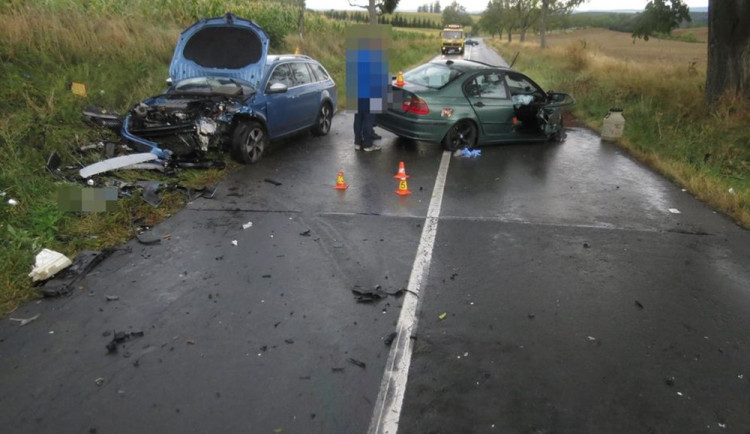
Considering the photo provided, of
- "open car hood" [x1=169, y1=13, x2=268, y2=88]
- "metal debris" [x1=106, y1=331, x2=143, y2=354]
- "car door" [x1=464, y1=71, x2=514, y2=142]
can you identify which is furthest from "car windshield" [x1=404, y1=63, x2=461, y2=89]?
"metal debris" [x1=106, y1=331, x2=143, y2=354]

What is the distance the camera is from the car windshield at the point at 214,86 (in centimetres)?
738

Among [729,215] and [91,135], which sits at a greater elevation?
[91,135]

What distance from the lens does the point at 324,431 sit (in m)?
2.68

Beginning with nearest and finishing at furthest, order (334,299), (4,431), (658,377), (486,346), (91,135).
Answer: (4,431), (658,377), (486,346), (334,299), (91,135)

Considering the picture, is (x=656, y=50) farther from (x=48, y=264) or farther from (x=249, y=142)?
(x=48, y=264)

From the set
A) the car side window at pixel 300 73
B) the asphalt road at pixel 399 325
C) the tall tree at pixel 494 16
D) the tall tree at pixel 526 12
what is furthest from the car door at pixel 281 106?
the tall tree at pixel 494 16

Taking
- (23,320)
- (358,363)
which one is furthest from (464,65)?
(23,320)

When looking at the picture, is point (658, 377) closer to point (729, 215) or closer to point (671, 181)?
point (729, 215)

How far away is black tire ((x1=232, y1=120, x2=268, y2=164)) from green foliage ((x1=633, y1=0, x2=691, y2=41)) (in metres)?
14.9

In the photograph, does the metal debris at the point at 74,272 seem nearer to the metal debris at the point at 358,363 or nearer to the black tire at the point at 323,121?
the metal debris at the point at 358,363

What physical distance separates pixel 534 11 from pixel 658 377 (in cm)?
7026

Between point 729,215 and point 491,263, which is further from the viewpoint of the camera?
point 729,215

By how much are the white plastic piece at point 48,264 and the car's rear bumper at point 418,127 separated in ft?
18.2

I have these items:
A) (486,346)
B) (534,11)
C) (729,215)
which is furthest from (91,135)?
(534,11)
